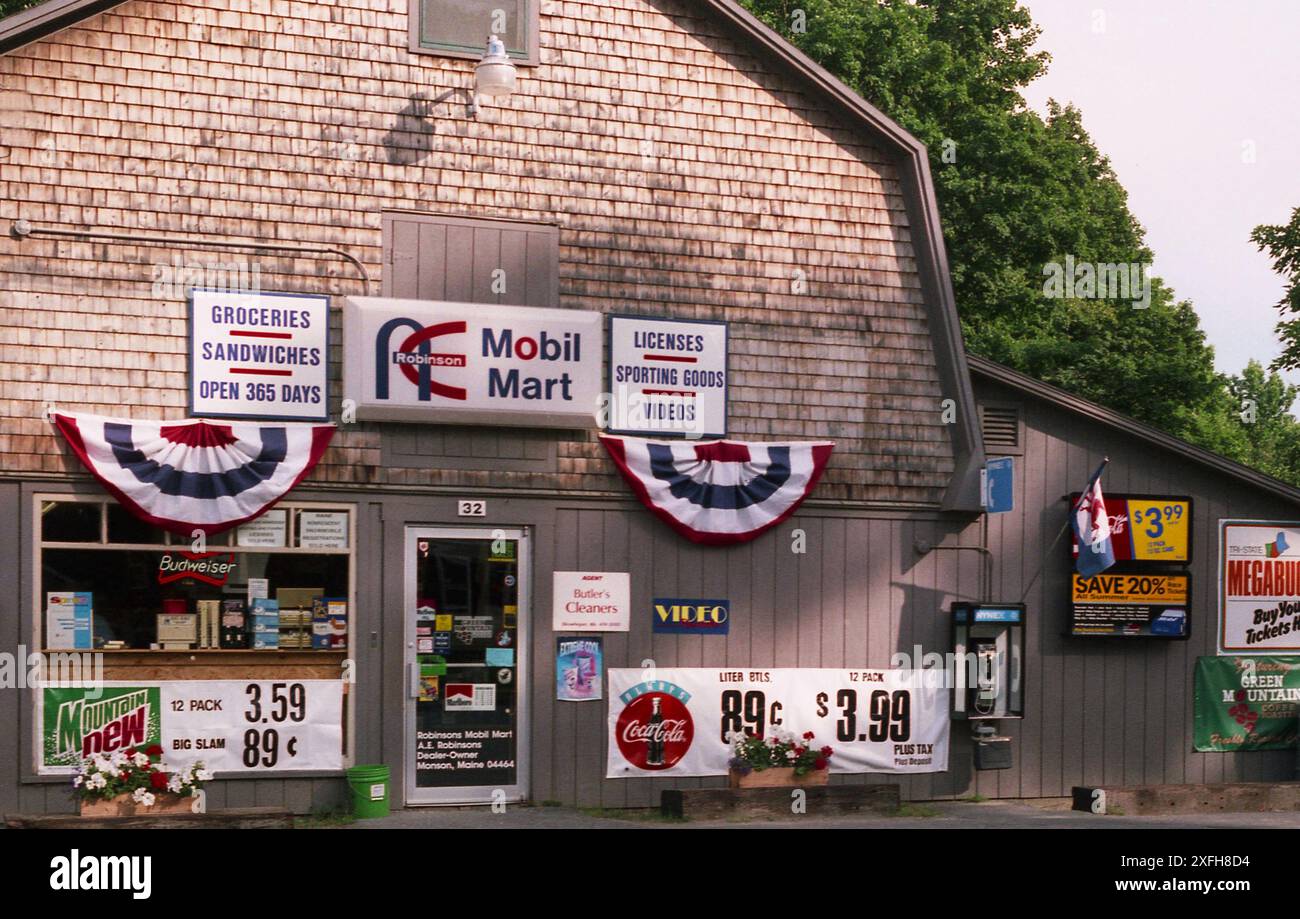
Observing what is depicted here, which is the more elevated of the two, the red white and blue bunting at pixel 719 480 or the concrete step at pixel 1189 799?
the red white and blue bunting at pixel 719 480

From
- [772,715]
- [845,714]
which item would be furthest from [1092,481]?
[772,715]

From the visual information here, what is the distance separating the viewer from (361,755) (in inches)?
550

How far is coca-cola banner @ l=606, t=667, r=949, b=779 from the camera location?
583 inches

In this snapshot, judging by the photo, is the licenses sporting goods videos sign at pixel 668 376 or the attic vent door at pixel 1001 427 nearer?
the licenses sporting goods videos sign at pixel 668 376

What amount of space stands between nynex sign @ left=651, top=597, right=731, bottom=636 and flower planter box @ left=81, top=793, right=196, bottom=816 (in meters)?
4.47

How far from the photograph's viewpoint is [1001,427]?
16.3m

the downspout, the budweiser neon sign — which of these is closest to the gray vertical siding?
the downspout

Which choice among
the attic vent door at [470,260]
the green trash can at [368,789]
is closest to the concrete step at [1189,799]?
the green trash can at [368,789]

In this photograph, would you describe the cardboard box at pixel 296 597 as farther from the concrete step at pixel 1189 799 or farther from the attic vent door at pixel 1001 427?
the concrete step at pixel 1189 799

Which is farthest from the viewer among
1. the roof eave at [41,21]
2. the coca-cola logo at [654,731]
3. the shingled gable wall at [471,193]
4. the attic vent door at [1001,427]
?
the attic vent door at [1001,427]

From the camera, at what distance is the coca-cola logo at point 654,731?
14.8 metres

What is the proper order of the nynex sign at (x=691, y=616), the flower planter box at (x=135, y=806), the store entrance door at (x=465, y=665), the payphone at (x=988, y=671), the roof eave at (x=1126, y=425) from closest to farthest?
the flower planter box at (x=135, y=806)
the store entrance door at (x=465, y=665)
the nynex sign at (x=691, y=616)
the payphone at (x=988, y=671)
the roof eave at (x=1126, y=425)

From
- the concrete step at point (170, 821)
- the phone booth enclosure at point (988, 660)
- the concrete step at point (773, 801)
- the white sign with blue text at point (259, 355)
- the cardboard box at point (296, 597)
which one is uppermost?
the white sign with blue text at point (259, 355)
